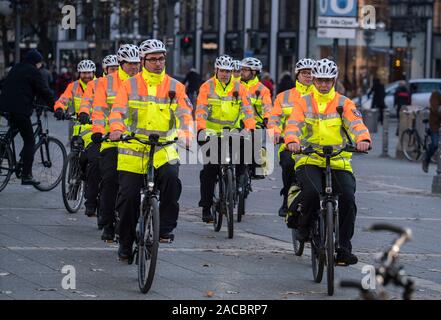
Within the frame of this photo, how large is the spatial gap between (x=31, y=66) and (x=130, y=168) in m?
6.71

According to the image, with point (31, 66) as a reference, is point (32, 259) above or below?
below

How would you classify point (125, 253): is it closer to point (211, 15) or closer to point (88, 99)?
point (88, 99)

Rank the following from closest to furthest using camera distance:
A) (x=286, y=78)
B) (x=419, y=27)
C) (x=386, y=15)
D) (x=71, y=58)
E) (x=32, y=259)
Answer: (x=32, y=259) → (x=286, y=78) → (x=419, y=27) → (x=386, y=15) → (x=71, y=58)

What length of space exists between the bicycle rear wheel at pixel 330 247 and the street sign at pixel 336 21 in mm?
13980

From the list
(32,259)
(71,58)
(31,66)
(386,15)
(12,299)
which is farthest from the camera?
(71,58)

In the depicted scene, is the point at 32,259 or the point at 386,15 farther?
the point at 386,15

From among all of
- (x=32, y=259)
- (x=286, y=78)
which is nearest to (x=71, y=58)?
(x=286, y=78)

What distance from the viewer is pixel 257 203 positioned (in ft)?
54.1

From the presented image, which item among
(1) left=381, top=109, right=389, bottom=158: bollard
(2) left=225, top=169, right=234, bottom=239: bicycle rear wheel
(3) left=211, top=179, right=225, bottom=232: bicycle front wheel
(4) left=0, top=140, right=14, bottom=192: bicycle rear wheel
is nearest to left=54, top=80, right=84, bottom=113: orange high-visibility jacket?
(4) left=0, top=140, right=14, bottom=192: bicycle rear wheel

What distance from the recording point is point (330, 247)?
9305 mm

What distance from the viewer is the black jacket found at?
628 inches

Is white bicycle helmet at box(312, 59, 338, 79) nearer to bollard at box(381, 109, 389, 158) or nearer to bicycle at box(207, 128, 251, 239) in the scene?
bicycle at box(207, 128, 251, 239)

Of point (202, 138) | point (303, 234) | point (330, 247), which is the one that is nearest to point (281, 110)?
point (202, 138)

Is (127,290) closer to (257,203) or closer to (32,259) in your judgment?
(32,259)
